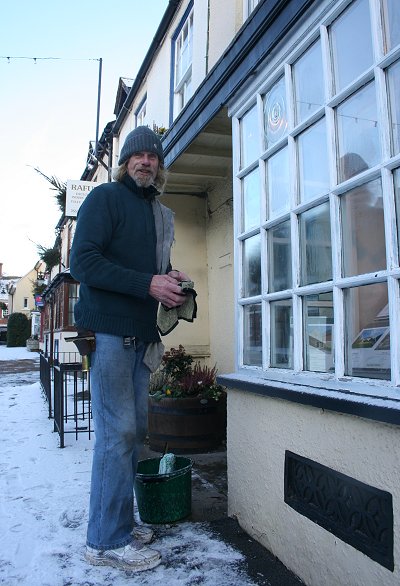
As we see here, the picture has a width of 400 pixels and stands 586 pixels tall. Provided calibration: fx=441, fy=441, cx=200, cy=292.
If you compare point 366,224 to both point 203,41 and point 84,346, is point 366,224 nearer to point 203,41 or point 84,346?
point 84,346

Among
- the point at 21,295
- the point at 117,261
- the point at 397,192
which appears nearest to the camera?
the point at 397,192

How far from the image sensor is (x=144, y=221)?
2504 mm

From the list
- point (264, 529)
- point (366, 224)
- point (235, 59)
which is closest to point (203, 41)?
point (235, 59)

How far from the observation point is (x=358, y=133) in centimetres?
190

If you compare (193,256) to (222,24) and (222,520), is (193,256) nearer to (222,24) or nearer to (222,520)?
(222,24)

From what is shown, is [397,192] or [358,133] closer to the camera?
[397,192]

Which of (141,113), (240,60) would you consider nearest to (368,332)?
(240,60)

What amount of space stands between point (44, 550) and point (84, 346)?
1.17 meters

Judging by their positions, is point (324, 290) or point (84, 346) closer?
point (324, 290)

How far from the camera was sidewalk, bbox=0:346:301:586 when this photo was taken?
6.89 feet

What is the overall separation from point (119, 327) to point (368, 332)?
3.96ft

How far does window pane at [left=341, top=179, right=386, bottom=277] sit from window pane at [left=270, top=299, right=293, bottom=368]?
54 cm

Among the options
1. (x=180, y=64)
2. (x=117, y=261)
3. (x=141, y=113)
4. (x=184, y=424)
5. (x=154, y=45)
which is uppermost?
(x=154, y=45)

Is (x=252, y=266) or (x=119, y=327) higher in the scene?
(x=252, y=266)
